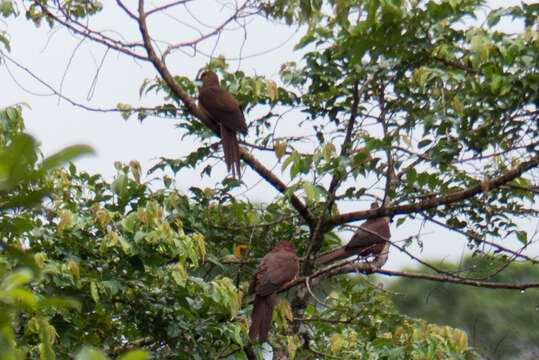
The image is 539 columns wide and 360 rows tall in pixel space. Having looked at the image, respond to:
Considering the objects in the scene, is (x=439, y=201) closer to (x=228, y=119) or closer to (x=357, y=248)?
(x=357, y=248)

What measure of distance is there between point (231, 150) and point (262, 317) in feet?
3.18

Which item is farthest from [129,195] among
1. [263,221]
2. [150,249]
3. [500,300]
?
[500,300]

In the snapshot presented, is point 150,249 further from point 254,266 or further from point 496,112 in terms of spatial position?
point 496,112

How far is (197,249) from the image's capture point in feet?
10.5

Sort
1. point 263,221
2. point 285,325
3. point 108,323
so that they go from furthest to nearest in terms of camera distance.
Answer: point 263,221
point 285,325
point 108,323

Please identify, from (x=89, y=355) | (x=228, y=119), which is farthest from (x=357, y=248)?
(x=89, y=355)

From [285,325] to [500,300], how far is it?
1190 centimetres

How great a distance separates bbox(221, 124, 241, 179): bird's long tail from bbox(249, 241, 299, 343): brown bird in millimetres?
546

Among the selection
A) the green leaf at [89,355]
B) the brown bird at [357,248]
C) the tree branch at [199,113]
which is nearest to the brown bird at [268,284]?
the tree branch at [199,113]

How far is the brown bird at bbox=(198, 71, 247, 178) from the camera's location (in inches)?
157

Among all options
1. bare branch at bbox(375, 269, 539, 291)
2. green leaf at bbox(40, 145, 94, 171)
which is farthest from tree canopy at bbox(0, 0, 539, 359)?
green leaf at bbox(40, 145, 94, 171)

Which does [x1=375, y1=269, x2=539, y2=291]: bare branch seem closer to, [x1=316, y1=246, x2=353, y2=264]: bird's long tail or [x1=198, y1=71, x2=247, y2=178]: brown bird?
[x1=316, y1=246, x2=353, y2=264]: bird's long tail

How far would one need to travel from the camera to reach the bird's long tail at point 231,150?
396 cm

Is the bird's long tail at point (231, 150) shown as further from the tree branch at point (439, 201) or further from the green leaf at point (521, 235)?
the green leaf at point (521, 235)
